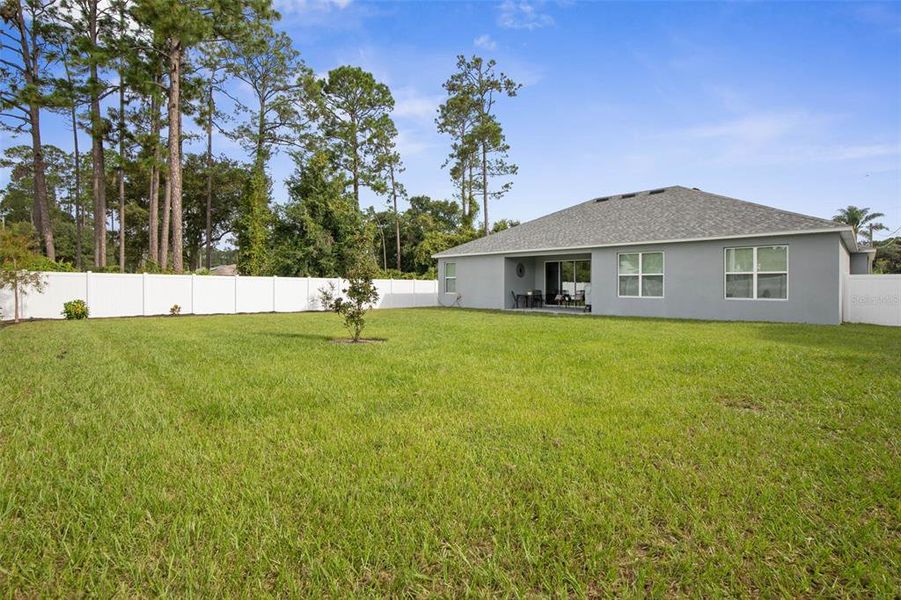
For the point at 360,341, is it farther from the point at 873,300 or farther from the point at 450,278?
the point at 873,300

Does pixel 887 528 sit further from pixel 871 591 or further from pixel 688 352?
pixel 688 352

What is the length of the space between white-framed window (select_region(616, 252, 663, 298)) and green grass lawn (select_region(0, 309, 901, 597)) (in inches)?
387

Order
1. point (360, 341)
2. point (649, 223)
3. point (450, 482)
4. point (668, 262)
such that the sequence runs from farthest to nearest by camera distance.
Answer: point (649, 223) → point (668, 262) → point (360, 341) → point (450, 482)

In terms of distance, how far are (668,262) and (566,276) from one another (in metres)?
7.19

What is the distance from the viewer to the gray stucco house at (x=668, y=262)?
12.4 m

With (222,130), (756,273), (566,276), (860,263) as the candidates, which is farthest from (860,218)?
(222,130)

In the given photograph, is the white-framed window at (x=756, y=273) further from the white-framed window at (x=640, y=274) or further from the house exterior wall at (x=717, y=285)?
the white-framed window at (x=640, y=274)

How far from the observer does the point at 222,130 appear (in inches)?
1061

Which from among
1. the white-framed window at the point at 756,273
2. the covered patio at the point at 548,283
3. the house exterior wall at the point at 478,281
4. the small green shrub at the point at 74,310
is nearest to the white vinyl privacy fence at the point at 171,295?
the small green shrub at the point at 74,310

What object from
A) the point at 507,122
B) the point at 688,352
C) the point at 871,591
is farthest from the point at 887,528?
the point at 507,122

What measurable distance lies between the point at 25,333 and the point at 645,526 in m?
13.0

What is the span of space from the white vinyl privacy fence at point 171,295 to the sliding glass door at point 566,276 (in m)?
7.07

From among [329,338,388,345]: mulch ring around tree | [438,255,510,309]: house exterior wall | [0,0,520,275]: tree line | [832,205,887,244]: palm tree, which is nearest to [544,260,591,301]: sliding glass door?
[438,255,510,309]: house exterior wall

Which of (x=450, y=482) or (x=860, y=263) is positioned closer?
(x=450, y=482)
